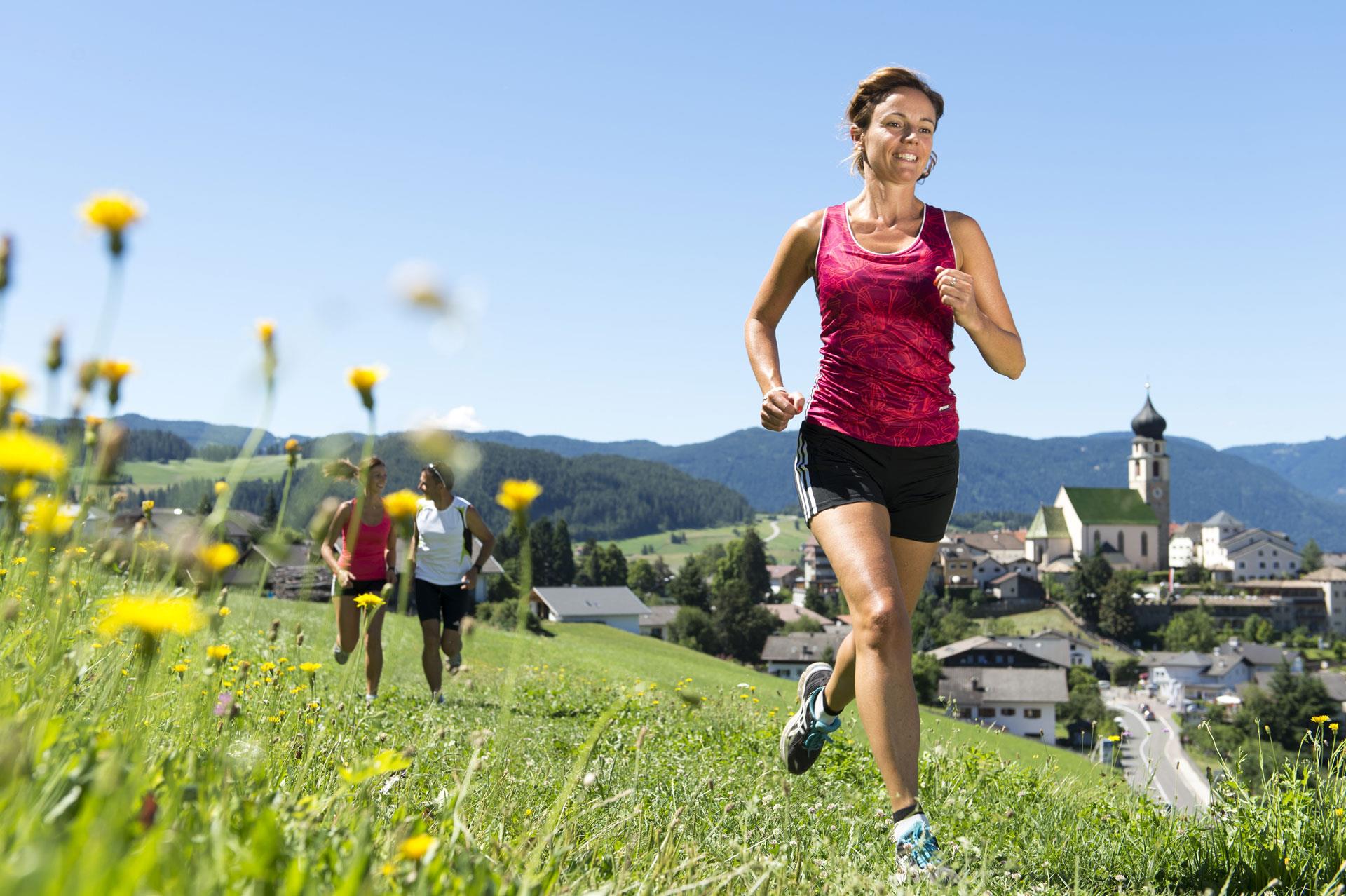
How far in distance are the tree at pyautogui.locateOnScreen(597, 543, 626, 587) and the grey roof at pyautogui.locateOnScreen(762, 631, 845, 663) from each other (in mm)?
33257

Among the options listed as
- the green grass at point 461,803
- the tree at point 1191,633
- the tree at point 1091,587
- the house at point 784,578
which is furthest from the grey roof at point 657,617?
the green grass at point 461,803

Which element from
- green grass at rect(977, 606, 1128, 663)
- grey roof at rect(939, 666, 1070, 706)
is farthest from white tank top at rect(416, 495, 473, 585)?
green grass at rect(977, 606, 1128, 663)

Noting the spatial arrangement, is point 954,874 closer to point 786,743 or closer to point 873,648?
point 873,648

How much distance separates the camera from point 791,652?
Answer: 80.6m

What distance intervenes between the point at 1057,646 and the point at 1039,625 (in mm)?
20131

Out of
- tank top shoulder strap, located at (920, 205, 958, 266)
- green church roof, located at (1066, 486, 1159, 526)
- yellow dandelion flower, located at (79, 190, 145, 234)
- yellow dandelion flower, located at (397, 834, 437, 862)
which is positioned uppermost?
tank top shoulder strap, located at (920, 205, 958, 266)

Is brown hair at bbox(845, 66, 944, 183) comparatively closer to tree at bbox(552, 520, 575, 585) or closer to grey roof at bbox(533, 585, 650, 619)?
grey roof at bbox(533, 585, 650, 619)

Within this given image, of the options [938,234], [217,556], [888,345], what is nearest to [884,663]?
[888,345]

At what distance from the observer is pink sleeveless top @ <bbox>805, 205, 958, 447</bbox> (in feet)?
11.5

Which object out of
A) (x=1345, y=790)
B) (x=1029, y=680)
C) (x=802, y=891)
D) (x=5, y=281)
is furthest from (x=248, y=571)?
(x=1029, y=680)

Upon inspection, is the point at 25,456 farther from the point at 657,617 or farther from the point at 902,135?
the point at 657,617

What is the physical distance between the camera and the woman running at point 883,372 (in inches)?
126

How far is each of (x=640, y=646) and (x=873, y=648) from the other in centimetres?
4119

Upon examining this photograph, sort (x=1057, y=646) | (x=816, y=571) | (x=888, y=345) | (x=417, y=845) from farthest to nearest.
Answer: (x=816, y=571)
(x=1057, y=646)
(x=888, y=345)
(x=417, y=845)
